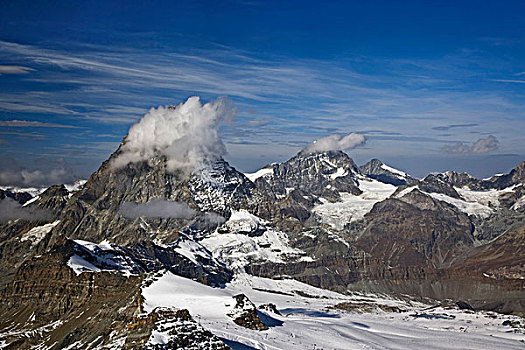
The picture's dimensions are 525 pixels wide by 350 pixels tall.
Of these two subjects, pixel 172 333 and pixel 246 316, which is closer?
pixel 172 333

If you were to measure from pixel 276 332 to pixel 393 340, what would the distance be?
37.3 m

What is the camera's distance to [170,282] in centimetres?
16362

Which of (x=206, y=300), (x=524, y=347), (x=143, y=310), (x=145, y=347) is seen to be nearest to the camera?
(x=145, y=347)

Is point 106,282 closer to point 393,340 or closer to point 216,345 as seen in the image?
point 393,340

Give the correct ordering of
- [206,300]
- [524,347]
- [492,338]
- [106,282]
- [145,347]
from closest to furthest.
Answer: [145,347], [206,300], [524,347], [492,338], [106,282]

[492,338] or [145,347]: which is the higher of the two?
[145,347]

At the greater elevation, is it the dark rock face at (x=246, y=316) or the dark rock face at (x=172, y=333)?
the dark rock face at (x=172, y=333)

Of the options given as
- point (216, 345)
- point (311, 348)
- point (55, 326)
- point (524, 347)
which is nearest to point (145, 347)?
point (216, 345)

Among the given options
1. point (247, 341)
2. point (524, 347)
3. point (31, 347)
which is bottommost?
point (31, 347)

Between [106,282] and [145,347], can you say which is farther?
[106,282]

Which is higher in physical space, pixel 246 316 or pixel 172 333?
pixel 172 333

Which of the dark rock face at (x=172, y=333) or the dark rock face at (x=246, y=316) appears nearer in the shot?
the dark rock face at (x=172, y=333)

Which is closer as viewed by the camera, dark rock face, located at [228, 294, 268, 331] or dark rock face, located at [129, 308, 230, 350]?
dark rock face, located at [129, 308, 230, 350]

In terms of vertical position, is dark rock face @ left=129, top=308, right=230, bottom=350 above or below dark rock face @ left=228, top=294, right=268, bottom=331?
above
